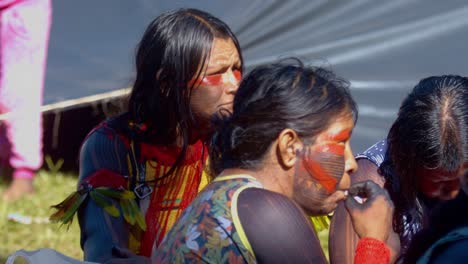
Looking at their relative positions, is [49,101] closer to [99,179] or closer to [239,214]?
[99,179]

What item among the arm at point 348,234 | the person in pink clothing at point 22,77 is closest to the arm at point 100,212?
the arm at point 348,234

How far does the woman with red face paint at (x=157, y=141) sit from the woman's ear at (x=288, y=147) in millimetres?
590

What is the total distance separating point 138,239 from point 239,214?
90 centimetres

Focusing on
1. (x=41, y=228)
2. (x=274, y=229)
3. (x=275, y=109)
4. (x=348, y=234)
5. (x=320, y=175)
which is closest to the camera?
(x=274, y=229)

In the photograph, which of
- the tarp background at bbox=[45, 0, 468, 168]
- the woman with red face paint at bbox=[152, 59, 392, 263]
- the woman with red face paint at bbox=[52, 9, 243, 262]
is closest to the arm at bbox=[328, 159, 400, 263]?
the woman with red face paint at bbox=[52, 9, 243, 262]

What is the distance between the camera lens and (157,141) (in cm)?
286

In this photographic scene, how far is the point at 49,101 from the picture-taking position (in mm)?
5652

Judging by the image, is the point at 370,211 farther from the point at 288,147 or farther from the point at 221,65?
the point at 221,65

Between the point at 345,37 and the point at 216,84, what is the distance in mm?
2394

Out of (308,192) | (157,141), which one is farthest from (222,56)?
(308,192)

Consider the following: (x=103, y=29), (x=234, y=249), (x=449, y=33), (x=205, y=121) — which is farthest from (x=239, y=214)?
(x=103, y=29)

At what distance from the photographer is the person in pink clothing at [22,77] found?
5559 mm

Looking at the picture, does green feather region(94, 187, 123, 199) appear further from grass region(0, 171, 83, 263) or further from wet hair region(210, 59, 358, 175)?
grass region(0, 171, 83, 263)

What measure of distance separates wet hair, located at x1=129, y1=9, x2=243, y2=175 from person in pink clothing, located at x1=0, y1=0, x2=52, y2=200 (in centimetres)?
283
